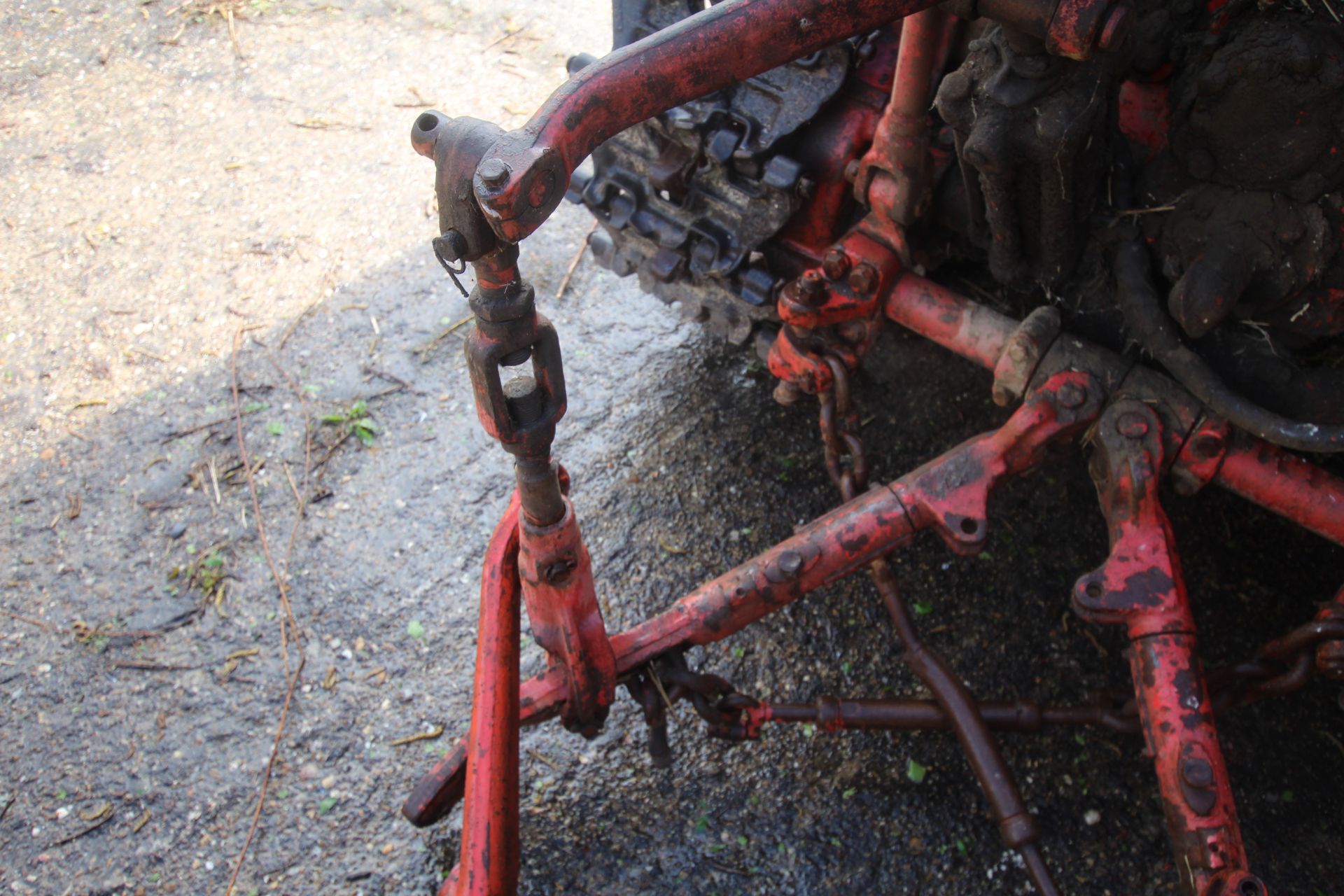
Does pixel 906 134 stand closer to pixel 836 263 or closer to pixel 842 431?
pixel 836 263

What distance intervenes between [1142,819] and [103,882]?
2.25 metres

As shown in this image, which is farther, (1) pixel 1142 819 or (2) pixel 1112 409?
(1) pixel 1142 819

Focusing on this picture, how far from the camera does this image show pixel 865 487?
239cm

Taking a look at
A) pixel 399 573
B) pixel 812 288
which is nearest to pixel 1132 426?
pixel 812 288

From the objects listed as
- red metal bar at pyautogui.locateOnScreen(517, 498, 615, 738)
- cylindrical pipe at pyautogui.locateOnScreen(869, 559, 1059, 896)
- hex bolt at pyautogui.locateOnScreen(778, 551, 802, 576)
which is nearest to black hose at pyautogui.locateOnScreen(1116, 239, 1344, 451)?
cylindrical pipe at pyautogui.locateOnScreen(869, 559, 1059, 896)

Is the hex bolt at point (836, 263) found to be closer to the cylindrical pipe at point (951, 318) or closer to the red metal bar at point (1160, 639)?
the cylindrical pipe at point (951, 318)

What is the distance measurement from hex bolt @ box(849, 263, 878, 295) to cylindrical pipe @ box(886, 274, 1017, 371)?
0.09 metres

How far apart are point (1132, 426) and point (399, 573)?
182 centimetres

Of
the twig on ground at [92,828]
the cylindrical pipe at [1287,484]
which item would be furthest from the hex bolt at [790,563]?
the twig on ground at [92,828]

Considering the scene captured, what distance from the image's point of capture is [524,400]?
5.22ft

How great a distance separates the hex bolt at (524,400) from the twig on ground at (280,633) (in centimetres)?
132

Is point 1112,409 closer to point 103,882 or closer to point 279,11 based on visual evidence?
point 103,882

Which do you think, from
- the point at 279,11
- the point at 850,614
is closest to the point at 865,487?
the point at 850,614

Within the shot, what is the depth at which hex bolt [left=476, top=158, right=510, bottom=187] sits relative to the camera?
4.13ft
